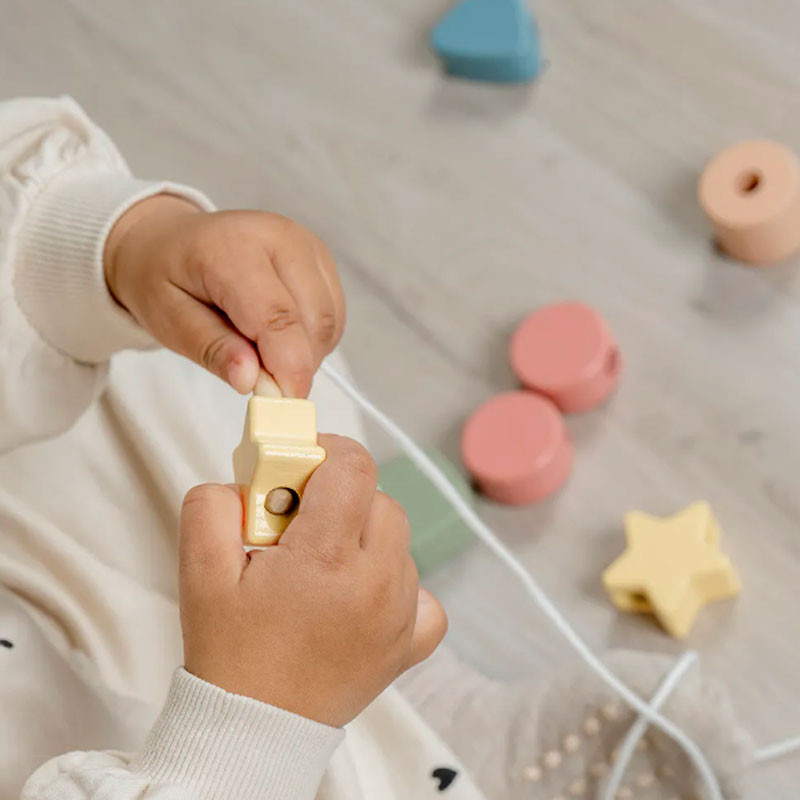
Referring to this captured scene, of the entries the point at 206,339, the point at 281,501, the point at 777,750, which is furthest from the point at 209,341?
the point at 777,750

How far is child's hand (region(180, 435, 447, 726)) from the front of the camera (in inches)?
18.3

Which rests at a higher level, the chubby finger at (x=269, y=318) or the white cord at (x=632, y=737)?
the chubby finger at (x=269, y=318)

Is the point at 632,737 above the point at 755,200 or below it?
below

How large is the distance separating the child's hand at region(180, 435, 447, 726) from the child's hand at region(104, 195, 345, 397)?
68mm

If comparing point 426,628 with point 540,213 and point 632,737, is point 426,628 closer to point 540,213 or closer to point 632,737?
point 632,737

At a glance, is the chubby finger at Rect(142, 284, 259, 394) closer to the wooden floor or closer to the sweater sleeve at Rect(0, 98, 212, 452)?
the sweater sleeve at Rect(0, 98, 212, 452)

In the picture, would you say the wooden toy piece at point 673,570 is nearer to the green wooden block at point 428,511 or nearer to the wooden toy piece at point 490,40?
the green wooden block at point 428,511

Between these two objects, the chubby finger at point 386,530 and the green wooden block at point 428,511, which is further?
the green wooden block at point 428,511

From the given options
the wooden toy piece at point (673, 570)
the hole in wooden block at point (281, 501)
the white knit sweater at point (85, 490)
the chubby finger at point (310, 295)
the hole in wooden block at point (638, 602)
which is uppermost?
the chubby finger at point (310, 295)

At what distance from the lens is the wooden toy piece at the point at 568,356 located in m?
0.89

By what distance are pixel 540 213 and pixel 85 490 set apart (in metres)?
0.47

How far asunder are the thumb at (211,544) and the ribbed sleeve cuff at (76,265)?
0.19 meters

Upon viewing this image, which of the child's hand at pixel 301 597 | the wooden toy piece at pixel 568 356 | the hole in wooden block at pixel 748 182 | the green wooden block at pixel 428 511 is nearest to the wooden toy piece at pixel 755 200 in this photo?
the hole in wooden block at pixel 748 182

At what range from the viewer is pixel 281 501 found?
0.48m
